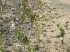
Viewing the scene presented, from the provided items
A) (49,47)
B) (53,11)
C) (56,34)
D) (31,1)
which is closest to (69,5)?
(53,11)

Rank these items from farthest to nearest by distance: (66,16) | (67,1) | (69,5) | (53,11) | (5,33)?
(67,1), (69,5), (53,11), (66,16), (5,33)

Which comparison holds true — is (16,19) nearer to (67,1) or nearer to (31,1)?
(31,1)

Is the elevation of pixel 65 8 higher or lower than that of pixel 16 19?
higher

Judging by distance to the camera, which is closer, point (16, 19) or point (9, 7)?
point (16, 19)

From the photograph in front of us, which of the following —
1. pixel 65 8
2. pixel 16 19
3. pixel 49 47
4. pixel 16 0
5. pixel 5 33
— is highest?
pixel 16 0

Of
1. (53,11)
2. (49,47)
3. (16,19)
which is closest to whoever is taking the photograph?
(49,47)

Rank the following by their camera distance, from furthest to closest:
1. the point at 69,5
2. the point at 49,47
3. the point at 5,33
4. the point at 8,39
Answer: the point at 69,5 → the point at 5,33 → the point at 8,39 → the point at 49,47

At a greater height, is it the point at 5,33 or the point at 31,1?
the point at 31,1

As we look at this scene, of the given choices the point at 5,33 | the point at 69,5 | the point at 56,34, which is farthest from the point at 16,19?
the point at 69,5

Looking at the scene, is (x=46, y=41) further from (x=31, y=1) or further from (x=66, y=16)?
(x=31, y=1)
